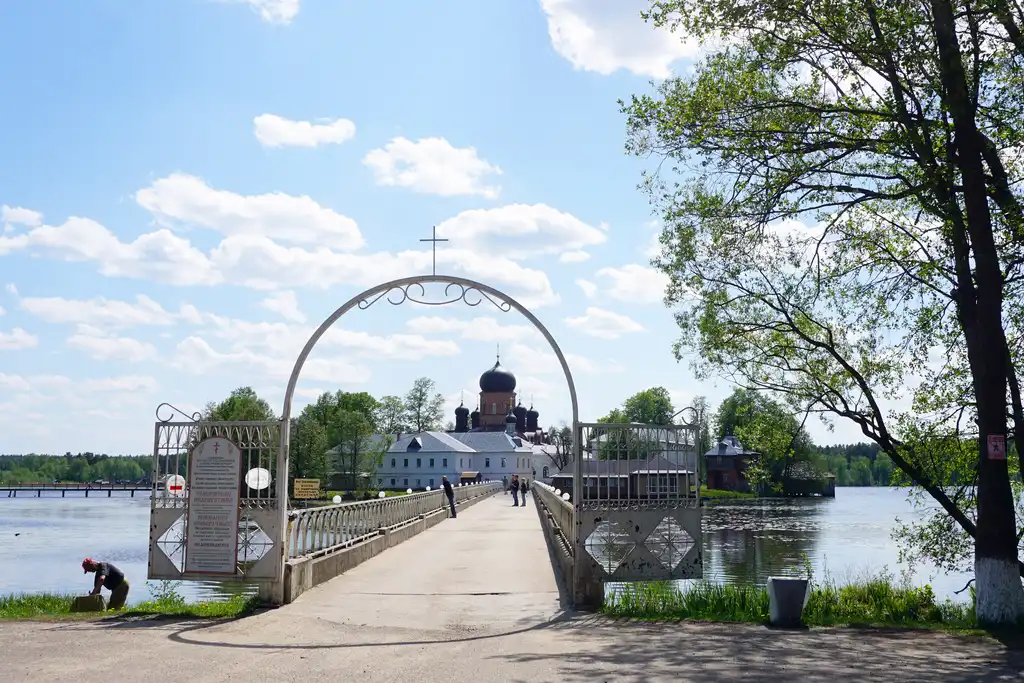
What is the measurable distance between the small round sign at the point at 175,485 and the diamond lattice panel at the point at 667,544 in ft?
21.0

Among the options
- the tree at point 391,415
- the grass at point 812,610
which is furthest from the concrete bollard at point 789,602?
the tree at point 391,415

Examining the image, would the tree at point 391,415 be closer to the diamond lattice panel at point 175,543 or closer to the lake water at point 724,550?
the lake water at point 724,550

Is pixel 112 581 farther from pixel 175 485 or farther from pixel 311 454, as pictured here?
pixel 311 454

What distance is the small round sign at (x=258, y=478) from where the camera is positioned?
12836 millimetres

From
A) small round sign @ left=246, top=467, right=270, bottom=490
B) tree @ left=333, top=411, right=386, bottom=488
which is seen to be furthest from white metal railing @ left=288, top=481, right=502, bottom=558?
tree @ left=333, top=411, right=386, bottom=488

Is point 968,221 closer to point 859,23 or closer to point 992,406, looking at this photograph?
point 992,406

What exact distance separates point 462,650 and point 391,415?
12767cm

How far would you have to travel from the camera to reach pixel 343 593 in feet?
48.4

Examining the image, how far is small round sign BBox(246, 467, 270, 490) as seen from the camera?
12836 millimetres

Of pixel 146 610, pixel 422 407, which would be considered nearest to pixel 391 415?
pixel 422 407

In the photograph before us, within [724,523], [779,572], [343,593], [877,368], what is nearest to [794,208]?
[877,368]

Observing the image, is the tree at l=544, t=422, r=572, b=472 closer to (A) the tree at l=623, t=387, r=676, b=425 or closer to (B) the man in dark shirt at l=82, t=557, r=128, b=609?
(A) the tree at l=623, t=387, r=676, b=425

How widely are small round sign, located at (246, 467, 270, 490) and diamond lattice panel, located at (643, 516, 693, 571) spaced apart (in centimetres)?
523

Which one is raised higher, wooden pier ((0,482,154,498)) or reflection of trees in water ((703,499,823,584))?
reflection of trees in water ((703,499,823,584))
